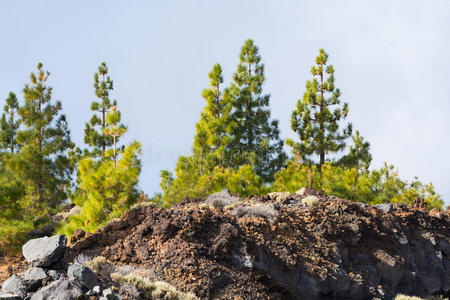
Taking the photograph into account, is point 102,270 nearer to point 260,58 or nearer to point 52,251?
point 52,251

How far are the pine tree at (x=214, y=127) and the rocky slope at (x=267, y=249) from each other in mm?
9528

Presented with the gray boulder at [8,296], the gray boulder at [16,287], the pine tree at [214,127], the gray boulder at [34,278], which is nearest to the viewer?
the gray boulder at [8,296]

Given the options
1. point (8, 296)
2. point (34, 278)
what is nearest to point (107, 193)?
point (34, 278)

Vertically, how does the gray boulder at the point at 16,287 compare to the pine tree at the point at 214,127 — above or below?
below

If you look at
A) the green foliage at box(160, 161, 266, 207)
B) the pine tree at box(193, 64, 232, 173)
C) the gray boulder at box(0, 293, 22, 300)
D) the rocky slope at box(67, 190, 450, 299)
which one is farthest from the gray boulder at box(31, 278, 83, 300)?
the pine tree at box(193, 64, 232, 173)

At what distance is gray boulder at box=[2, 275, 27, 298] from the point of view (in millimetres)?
7597

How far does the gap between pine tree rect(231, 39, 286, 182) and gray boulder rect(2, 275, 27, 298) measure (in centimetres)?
2115

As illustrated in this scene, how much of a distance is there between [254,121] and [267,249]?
1990 centimetres

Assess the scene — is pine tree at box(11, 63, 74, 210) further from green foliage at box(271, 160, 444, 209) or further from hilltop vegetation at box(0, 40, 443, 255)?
green foliage at box(271, 160, 444, 209)

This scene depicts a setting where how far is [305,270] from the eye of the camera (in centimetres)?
1134

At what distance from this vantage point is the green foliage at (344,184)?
23406 mm

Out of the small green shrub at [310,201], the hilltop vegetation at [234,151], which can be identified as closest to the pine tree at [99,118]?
the hilltop vegetation at [234,151]

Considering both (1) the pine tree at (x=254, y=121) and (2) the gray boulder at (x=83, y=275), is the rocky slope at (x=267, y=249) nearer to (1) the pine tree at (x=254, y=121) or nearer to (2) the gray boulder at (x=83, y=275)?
(2) the gray boulder at (x=83, y=275)

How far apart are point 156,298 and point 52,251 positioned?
75.8 inches
